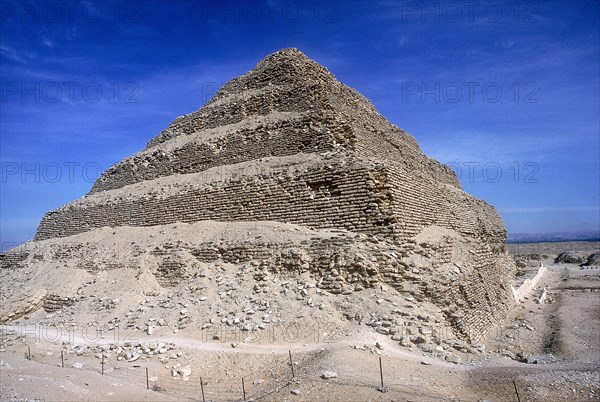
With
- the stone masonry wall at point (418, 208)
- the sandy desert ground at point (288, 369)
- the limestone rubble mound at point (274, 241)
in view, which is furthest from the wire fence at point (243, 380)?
the stone masonry wall at point (418, 208)

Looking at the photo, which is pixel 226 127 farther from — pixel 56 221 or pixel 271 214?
pixel 56 221

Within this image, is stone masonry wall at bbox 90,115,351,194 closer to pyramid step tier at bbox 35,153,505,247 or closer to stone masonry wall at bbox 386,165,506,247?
pyramid step tier at bbox 35,153,505,247

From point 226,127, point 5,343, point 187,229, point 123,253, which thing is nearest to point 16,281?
point 123,253

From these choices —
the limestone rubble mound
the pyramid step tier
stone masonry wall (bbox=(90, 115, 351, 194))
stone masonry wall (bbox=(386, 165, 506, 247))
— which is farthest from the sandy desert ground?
stone masonry wall (bbox=(90, 115, 351, 194))

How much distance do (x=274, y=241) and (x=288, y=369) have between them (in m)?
4.81

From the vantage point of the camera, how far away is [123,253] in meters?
16.0

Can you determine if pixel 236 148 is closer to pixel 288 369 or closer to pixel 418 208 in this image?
pixel 418 208

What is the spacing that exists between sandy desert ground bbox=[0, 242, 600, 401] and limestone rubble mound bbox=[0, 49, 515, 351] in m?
0.60

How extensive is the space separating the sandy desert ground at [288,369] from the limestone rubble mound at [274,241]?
1.96 feet

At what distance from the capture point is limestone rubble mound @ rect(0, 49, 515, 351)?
36.0ft

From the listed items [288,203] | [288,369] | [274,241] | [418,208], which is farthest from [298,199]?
[288,369]

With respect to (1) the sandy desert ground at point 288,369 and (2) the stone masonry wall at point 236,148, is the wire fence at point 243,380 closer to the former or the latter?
(1) the sandy desert ground at point 288,369

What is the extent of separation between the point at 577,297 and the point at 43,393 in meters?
23.5

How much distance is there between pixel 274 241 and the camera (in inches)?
502
